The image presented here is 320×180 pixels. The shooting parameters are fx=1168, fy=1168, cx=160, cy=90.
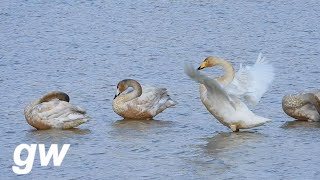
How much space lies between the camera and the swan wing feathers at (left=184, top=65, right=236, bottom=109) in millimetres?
11195

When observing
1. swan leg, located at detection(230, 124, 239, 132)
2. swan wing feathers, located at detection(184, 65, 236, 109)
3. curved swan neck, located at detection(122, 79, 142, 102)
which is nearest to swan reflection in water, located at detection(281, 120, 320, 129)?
swan leg, located at detection(230, 124, 239, 132)

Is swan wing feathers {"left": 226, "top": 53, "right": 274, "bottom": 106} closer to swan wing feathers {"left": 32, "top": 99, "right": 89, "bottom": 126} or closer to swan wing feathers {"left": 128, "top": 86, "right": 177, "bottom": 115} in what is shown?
swan wing feathers {"left": 128, "top": 86, "right": 177, "bottom": 115}

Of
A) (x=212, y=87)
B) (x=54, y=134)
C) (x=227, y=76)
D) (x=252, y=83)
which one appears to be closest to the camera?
(x=212, y=87)

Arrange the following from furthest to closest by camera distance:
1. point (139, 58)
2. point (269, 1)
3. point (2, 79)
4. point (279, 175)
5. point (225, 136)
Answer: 1. point (269, 1)
2. point (139, 58)
3. point (2, 79)
4. point (225, 136)
5. point (279, 175)

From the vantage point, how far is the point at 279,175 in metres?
10.1

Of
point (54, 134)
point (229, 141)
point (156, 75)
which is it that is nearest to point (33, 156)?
point (54, 134)

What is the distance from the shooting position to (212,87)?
11867 millimetres

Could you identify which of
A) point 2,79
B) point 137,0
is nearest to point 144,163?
point 2,79

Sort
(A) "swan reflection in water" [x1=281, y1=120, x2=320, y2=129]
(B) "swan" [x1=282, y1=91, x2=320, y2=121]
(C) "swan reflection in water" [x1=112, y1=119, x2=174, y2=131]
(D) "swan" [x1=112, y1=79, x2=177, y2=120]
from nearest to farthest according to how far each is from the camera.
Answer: (A) "swan reflection in water" [x1=281, y1=120, x2=320, y2=129] → (C) "swan reflection in water" [x1=112, y1=119, x2=174, y2=131] → (B) "swan" [x1=282, y1=91, x2=320, y2=121] → (D) "swan" [x1=112, y1=79, x2=177, y2=120]

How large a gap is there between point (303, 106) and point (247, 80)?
68 centimetres

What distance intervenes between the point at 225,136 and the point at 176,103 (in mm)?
1409

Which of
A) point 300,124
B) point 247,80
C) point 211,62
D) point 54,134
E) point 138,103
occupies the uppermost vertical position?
point 211,62

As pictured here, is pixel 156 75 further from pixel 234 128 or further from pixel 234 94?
pixel 234 128

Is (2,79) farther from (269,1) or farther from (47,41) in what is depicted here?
(269,1)
